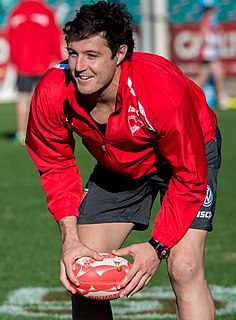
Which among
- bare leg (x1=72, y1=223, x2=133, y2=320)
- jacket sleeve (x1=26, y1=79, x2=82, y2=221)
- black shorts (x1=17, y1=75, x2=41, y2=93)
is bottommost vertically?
black shorts (x1=17, y1=75, x2=41, y2=93)

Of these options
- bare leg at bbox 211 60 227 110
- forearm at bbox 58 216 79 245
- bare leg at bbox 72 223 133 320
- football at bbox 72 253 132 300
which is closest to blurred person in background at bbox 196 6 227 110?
bare leg at bbox 211 60 227 110

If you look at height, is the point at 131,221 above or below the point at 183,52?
above

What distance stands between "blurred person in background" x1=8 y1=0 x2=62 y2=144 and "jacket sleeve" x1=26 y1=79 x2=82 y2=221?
9.54 meters

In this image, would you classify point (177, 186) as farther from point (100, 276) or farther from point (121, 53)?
point (121, 53)

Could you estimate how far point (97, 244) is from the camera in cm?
542

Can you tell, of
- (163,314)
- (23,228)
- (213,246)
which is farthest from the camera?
(23,228)

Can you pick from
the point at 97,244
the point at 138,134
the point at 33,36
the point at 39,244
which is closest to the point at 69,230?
the point at 97,244

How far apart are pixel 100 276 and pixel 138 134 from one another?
2.49ft

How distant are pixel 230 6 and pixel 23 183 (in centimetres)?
1312

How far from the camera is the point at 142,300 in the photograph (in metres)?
6.98

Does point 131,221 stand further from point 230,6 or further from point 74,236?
point 230,6

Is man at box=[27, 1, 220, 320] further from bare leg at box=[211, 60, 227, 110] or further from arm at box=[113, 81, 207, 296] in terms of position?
bare leg at box=[211, 60, 227, 110]

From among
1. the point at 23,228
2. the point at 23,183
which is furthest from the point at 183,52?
the point at 23,228

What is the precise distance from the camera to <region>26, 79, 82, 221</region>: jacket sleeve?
205 inches
